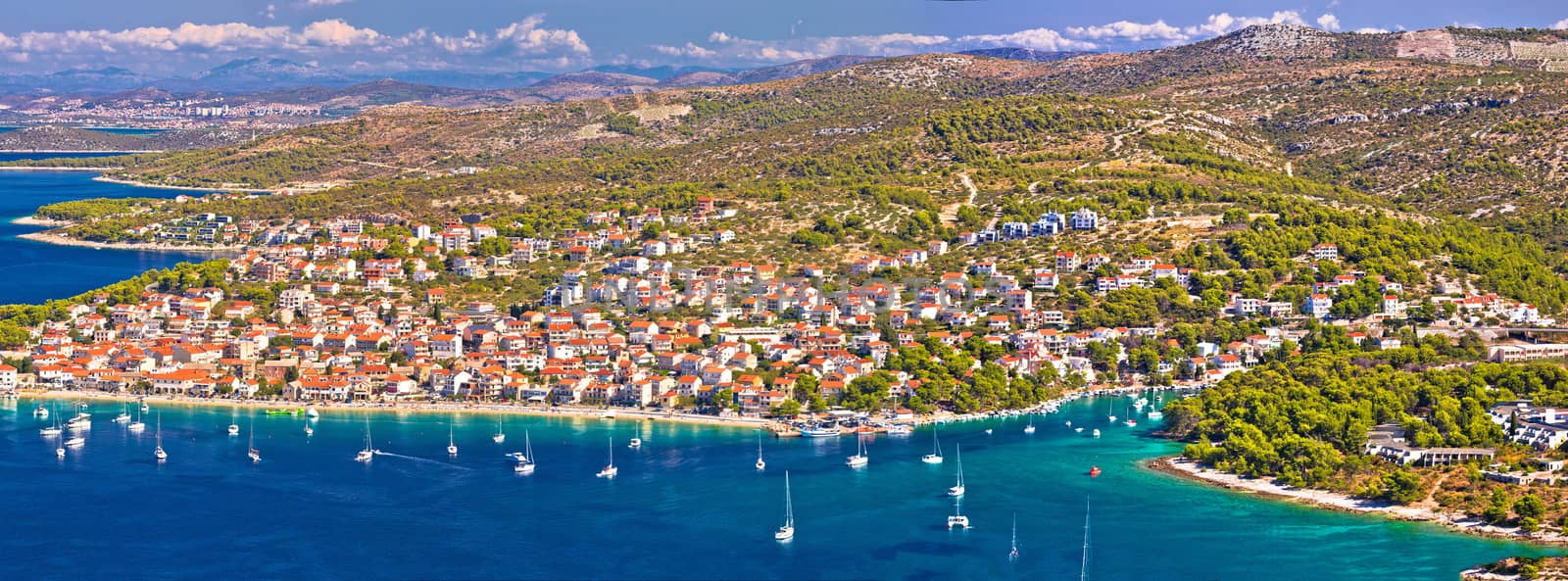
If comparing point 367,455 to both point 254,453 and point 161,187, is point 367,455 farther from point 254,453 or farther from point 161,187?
point 161,187

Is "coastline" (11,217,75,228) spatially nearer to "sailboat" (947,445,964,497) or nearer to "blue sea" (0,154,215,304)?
"blue sea" (0,154,215,304)

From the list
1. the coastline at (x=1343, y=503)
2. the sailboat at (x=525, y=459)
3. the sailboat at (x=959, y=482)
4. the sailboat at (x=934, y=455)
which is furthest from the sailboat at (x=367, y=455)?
the coastline at (x=1343, y=503)

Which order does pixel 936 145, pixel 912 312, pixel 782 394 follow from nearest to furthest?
pixel 782 394
pixel 912 312
pixel 936 145

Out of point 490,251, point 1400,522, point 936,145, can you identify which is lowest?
point 1400,522

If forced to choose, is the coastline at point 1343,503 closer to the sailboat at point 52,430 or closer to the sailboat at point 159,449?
the sailboat at point 159,449

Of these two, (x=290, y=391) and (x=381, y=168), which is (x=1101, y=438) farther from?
(x=381, y=168)

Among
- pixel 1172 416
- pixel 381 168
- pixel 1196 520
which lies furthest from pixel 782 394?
pixel 381 168
